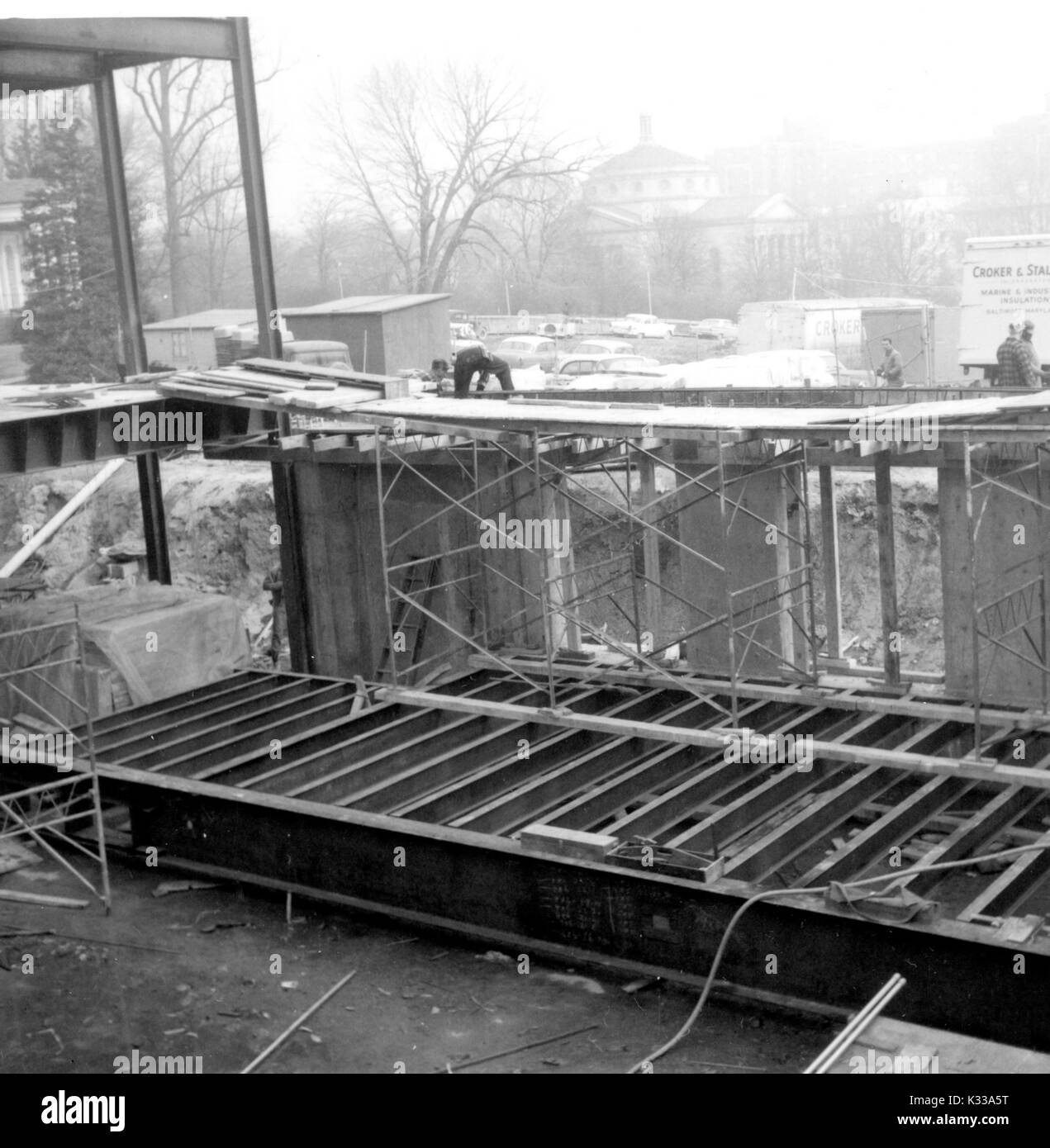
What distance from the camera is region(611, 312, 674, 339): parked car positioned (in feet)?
151

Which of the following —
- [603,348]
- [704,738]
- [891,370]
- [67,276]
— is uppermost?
[67,276]

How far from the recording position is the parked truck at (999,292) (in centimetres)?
2491

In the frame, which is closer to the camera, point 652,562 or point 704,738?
point 704,738

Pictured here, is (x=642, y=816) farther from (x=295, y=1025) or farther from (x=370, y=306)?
(x=370, y=306)

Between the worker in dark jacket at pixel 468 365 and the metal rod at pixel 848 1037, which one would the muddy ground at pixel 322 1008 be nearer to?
the metal rod at pixel 848 1037

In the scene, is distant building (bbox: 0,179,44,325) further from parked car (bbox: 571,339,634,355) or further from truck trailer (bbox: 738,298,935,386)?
truck trailer (bbox: 738,298,935,386)

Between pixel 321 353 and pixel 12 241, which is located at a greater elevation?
pixel 12 241

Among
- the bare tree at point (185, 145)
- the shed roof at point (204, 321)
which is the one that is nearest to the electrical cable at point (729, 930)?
the shed roof at point (204, 321)

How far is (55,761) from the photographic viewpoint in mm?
13477

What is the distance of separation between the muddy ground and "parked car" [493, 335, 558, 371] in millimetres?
28950

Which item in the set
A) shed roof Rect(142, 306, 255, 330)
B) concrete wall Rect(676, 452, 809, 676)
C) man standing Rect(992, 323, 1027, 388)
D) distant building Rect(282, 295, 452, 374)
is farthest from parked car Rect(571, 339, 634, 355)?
concrete wall Rect(676, 452, 809, 676)

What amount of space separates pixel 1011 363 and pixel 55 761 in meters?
14.1

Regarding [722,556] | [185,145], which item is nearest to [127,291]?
[722,556]

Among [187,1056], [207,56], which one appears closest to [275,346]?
[207,56]
